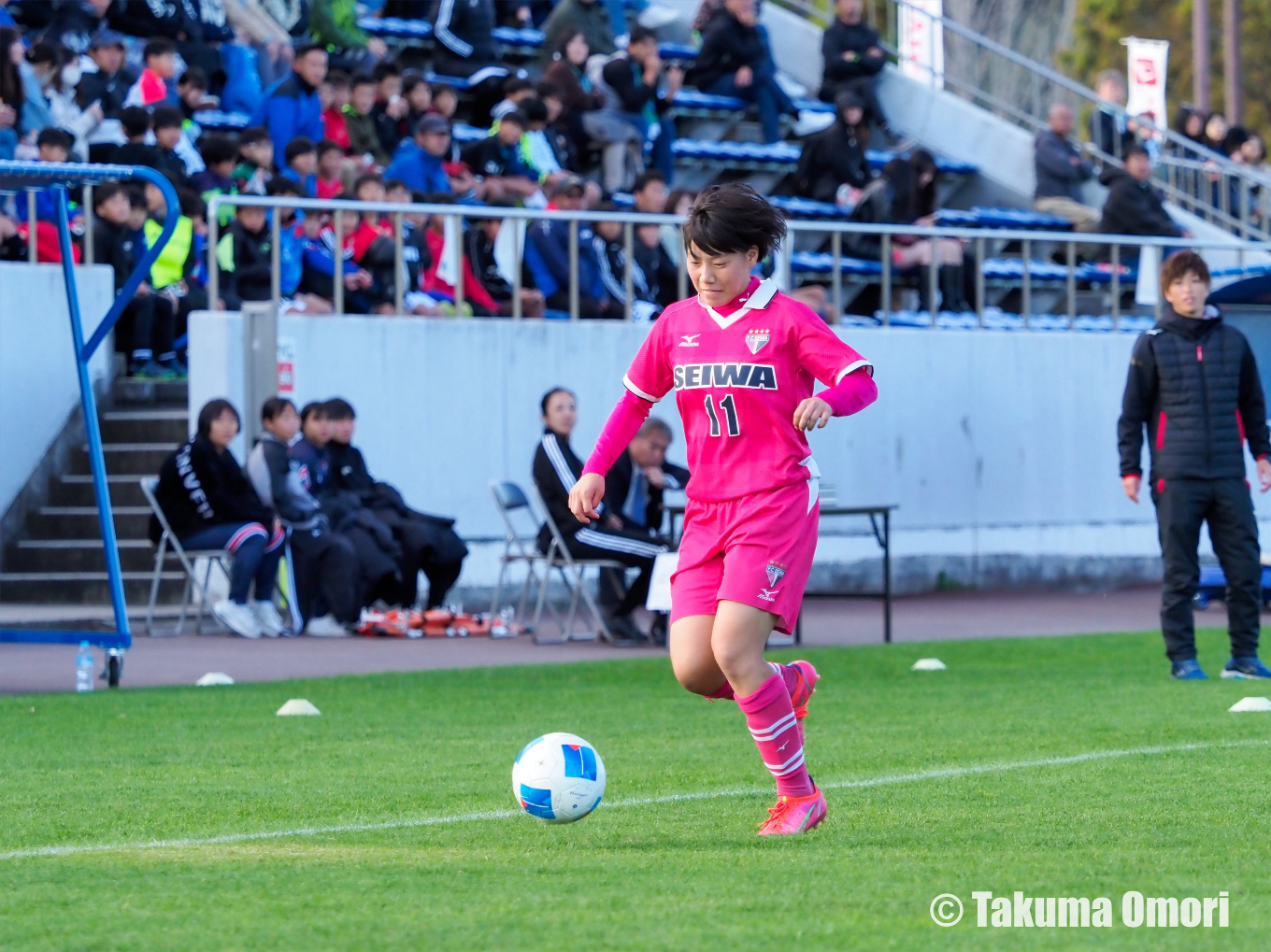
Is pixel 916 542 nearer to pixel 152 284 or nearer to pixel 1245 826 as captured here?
pixel 152 284

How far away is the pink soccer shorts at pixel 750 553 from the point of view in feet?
20.0

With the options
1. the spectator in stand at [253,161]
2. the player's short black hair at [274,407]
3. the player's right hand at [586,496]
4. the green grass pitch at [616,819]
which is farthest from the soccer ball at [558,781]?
the spectator in stand at [253,161]

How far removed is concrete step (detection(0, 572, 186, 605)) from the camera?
1519 cm

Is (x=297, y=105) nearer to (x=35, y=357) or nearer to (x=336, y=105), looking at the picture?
(x=336, y=105)

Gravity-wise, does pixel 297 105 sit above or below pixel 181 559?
above

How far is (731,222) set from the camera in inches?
241

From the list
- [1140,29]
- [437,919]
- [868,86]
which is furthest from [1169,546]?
[1140,29]

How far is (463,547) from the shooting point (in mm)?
14938

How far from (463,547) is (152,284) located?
341 cm

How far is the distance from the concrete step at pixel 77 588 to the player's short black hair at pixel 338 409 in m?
1.71

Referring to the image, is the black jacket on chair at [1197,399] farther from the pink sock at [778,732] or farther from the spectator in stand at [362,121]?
the spectator in stand at [362,121]

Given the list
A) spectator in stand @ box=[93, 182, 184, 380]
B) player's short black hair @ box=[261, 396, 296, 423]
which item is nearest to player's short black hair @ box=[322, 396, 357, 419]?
player's short black hair @ box=[261, 396, 296, 423]

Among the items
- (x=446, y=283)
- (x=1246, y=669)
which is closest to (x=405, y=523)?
(x=446, y=283)

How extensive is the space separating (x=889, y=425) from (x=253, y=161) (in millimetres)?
5885
